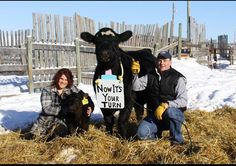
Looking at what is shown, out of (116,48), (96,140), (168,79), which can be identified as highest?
(116,48)

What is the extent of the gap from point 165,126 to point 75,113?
1.32m

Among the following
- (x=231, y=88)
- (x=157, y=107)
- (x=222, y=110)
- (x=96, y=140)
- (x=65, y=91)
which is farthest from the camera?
(x=231, y=88)

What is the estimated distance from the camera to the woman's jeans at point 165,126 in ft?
16.8

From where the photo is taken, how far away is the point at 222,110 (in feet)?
25.2

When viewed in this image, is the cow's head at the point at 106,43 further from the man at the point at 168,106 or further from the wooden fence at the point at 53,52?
the wooden fence at the point at 53,52

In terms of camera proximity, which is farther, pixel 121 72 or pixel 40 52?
pixel 40 52

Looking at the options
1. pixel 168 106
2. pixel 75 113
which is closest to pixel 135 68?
pixel 168 106

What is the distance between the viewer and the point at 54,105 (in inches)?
231

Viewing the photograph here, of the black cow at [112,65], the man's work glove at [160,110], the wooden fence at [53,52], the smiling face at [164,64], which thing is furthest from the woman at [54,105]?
the wooden fence at [53,52]

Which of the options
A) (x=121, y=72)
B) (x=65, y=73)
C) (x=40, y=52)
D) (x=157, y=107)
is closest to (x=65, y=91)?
(x=65, y=73)

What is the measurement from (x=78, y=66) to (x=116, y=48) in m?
6.27

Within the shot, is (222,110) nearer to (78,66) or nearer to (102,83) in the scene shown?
(102,83)

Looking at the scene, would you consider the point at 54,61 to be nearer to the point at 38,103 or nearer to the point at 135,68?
the point at 38,103

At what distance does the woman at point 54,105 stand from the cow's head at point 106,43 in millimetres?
643
